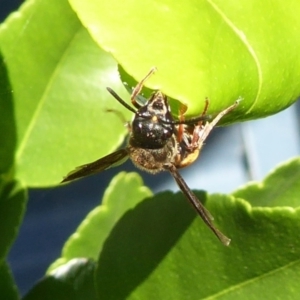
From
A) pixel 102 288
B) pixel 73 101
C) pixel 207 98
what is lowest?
pixel 102 288

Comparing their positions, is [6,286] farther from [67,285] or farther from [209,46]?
[209,46]

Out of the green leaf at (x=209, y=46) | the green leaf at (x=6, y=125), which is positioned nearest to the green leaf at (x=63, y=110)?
the green leaf at (x=6, y=125)

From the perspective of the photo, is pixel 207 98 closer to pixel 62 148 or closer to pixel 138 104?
pixel 138 104

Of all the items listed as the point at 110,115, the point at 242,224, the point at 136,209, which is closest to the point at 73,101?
the point at 110,115

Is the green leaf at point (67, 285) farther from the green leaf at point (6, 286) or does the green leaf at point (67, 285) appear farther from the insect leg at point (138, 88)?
the insect leg at point (138, 88)

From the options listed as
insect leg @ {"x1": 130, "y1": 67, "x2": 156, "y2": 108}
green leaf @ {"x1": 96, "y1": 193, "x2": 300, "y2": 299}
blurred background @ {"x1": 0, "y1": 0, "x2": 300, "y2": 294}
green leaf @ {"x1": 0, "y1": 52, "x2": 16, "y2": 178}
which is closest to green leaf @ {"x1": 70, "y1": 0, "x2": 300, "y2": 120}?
insect leg @ {"x1": 130, "y1": 67, "x2": 156, "y2": 108}

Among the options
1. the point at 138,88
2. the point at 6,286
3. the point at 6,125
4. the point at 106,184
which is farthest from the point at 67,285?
the point at 106,184

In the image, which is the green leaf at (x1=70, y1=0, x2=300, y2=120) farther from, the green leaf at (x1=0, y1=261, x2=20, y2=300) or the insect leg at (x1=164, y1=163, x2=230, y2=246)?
the green leaf at (x1=0, y1=261, x2=20, y2=300)
